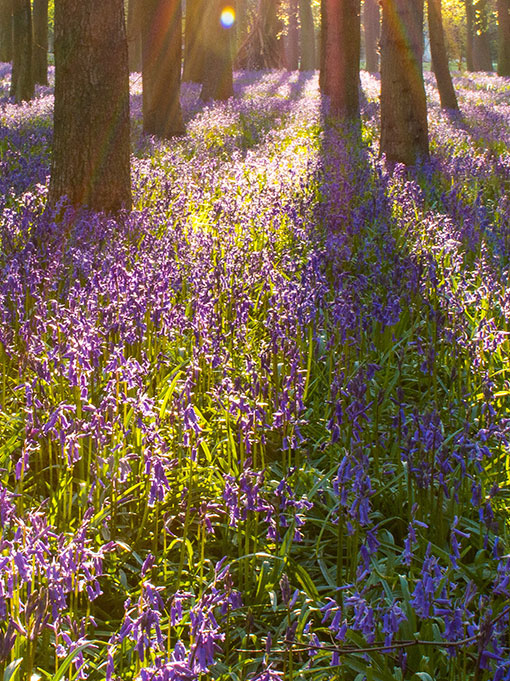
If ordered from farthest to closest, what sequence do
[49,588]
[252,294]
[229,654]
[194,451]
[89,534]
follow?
[252,294]
[89,534]
[194,451]
[229,654]
[49,588]

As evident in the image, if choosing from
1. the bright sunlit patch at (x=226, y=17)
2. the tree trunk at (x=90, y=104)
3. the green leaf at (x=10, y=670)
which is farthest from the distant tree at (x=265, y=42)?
the green leaf at (x=10, y=670)

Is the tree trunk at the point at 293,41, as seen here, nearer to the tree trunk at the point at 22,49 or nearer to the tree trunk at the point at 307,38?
→ the tree trunk at the point at 307,38

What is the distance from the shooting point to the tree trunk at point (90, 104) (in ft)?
23.0

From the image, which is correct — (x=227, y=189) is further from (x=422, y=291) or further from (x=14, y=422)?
(x=14, y=422)

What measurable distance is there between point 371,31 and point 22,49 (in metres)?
36.4

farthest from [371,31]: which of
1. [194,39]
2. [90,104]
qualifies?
[90,104]

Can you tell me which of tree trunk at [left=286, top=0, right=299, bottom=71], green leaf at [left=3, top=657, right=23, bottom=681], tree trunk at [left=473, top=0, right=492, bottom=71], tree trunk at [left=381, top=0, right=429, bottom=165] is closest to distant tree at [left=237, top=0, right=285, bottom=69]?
tree trunk at [left=286, top=0, right=299, bottom=71]

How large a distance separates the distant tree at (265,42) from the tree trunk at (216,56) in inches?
734

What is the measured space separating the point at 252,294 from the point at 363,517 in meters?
3.24

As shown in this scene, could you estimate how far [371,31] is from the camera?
4716 centimetres

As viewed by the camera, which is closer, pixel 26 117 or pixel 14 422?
pixel 14 422

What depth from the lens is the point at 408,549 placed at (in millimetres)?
2084

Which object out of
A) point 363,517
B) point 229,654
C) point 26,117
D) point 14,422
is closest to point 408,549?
point 363,517

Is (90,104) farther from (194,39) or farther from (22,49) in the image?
(194,39)
